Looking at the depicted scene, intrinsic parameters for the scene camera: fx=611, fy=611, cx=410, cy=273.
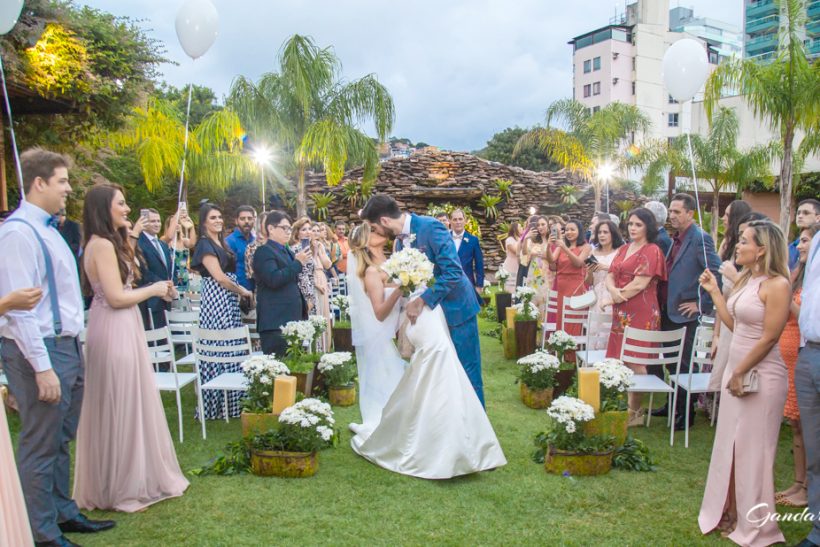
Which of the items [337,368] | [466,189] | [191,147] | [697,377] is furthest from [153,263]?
[466,189]

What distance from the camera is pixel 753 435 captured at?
356cm

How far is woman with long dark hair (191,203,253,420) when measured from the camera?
5984mm

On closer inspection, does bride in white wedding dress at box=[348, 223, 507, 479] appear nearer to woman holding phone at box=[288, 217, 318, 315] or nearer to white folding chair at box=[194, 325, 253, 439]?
white folding chair at box=[194, 325, 253, 439]

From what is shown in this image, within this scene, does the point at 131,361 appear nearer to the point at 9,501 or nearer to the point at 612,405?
the point at 9,501

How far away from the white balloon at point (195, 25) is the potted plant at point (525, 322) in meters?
5.01

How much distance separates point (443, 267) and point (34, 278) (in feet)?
8.92

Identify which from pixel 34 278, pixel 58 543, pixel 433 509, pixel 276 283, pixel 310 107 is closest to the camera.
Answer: pixel 34 278

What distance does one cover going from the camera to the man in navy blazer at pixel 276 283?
231 inches

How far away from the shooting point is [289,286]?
20.2 ft

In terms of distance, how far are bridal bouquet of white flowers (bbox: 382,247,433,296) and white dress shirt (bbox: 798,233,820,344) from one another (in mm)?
2274

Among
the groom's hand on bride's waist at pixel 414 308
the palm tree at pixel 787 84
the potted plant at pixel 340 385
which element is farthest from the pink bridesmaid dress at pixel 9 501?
the palm tree at pixel 787 84

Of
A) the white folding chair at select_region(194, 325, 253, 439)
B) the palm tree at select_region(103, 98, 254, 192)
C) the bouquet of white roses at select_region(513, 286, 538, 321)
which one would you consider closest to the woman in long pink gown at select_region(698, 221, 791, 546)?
the white folding chair at select_region(194, 325, 253, 439)

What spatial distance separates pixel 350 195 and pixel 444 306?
18423 mm

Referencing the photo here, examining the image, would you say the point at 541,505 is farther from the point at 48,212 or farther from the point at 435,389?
the point at 48,212
